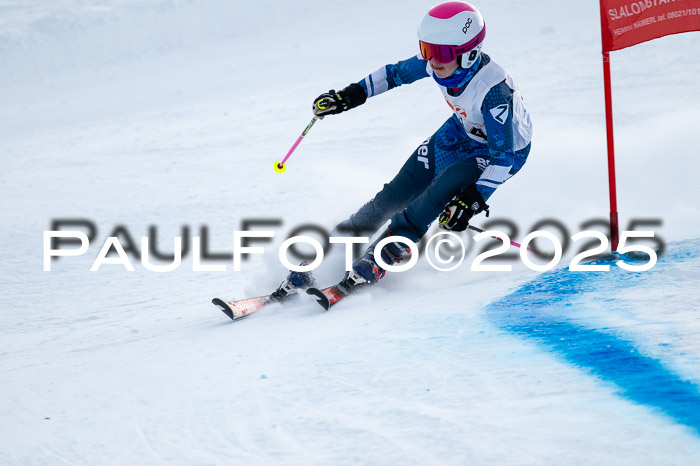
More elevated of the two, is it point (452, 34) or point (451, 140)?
point (452, 34)

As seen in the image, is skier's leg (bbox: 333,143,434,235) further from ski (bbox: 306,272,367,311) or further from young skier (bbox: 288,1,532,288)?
ski (bbox: 306,272,367,311)

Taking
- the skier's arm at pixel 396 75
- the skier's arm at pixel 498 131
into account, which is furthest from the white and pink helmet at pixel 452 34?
the skier's arm at pixel 396 75

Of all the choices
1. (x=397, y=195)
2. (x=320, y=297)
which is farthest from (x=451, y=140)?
(x=320, y=297)

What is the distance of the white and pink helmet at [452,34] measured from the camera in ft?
11.7

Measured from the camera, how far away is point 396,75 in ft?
→ 13.8

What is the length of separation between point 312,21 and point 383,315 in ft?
38.2

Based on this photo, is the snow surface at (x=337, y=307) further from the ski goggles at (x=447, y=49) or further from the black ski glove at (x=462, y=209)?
the ski goggles at (x=447, y=49)

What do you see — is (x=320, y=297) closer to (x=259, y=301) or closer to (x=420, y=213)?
(x=259, y=301)

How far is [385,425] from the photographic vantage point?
7.94ft

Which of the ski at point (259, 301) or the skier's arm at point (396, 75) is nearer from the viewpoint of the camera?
the ski at point (259, 301)

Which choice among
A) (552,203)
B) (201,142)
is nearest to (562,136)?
(552,203)

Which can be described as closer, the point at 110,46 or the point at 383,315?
the point at 383,315

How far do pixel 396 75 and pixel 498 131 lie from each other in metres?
0.83

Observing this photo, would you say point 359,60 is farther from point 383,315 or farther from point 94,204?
point 383,315
